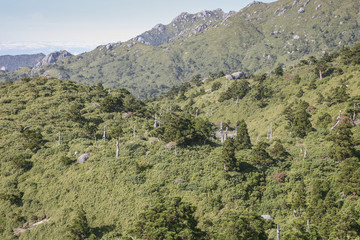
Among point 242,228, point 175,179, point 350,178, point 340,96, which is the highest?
point 340,96

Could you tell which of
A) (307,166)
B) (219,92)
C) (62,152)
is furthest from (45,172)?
(219,92)

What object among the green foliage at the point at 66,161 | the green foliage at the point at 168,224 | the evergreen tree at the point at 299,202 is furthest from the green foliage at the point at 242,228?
the green foliage at the point at 66,161

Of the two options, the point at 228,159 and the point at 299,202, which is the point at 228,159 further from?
the point at 299,202

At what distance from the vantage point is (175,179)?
4428 cm

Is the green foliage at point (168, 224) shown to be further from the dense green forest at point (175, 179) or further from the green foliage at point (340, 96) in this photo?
the green foliage at point (340, 96)

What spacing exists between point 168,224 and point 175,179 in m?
Result: 19.8

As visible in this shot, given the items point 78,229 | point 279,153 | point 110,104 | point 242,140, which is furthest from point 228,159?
point 110,104

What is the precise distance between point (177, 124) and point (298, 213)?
27.6 metres

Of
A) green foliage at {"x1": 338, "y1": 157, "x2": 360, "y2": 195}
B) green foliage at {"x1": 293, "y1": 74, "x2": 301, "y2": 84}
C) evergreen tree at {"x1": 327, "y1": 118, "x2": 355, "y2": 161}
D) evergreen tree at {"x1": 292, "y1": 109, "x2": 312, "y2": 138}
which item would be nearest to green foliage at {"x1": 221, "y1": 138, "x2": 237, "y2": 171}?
green foliage at {"x1": 338, "y1": 157, "x2": 360, "y2": 195}

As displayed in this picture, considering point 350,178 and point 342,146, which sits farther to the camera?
point 342,146

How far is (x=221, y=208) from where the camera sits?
1508 inches

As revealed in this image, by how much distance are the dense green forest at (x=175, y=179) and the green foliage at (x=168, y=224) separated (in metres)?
0.11

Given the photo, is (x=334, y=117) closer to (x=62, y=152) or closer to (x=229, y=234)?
(x=229, y=234)

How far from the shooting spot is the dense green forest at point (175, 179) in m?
28.0
